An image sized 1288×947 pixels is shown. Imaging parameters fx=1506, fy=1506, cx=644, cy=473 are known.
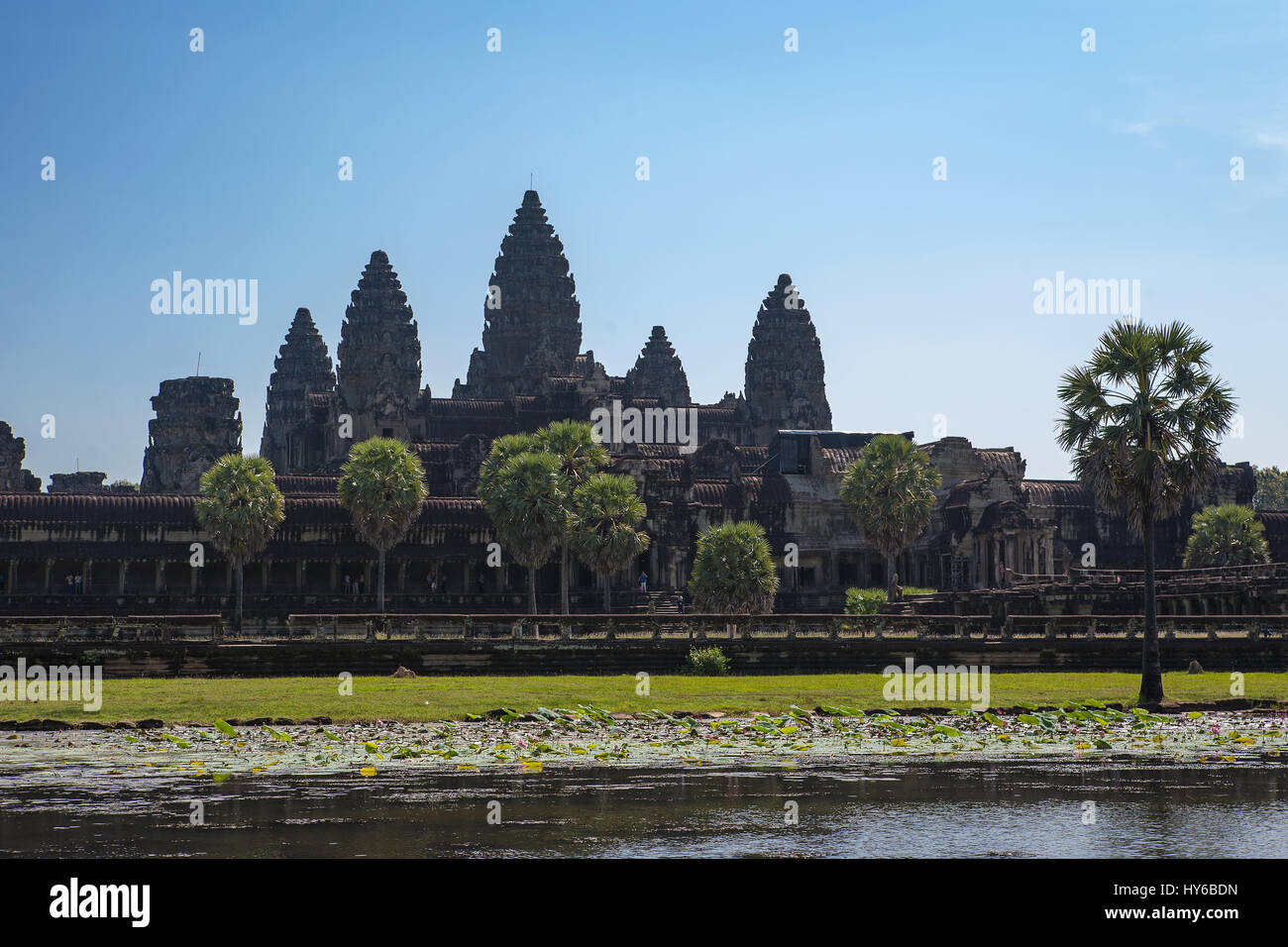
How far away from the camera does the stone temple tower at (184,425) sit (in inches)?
4697

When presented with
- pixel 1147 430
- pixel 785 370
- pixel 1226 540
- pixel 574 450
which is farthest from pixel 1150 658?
pixel 785 370

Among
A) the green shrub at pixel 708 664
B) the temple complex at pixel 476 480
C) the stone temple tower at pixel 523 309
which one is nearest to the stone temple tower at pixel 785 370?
the temple complex at pixel 476 480

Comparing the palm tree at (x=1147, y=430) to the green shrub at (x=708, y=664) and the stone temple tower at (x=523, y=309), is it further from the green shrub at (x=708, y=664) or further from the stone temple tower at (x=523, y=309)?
the stone temple tower at (x=523, y=309)

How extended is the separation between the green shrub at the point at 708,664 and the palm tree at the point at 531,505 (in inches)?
783

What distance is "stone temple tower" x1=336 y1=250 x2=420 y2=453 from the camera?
118250 mm

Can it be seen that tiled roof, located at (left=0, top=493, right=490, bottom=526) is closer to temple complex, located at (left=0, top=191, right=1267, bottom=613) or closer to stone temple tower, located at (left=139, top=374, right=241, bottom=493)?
temple complex, located at (left=0, top=191, right=1267, bottom=613)

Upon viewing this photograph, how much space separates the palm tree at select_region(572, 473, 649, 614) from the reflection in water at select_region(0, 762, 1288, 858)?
128 feet

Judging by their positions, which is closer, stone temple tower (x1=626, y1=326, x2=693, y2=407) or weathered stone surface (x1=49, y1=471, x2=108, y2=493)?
weathered stone surface (x1=49, y1=471, x2=108, y2=493)

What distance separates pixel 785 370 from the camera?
13675 centimetres

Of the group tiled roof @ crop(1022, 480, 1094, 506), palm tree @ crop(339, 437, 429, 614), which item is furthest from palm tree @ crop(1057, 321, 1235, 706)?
tiled roof @ crop(1022, 480, 1094, 506)

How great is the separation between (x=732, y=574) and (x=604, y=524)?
898cm
